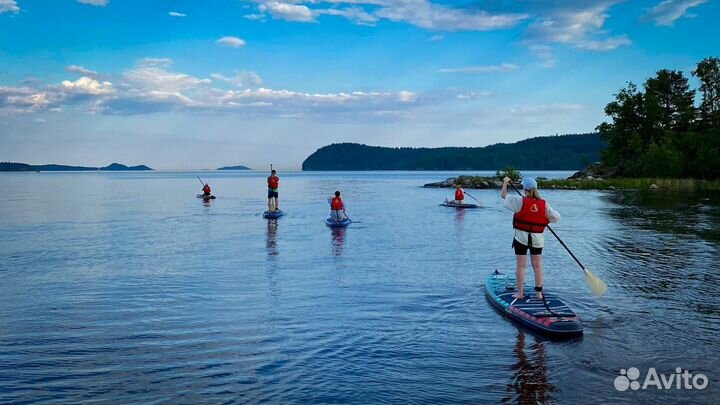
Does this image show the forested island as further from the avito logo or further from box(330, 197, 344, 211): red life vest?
the avito logo

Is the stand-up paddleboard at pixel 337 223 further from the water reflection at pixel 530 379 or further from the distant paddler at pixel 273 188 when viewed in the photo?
the water reflection at pixel 530 379

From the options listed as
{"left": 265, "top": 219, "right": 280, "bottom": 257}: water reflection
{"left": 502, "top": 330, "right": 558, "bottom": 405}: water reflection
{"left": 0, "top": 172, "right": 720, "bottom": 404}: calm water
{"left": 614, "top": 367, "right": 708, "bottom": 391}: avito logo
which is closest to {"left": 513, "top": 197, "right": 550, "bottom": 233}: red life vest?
{"left": 0, "top": 172, "right": 720, "bottom": 404}: calm water

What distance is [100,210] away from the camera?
148ft

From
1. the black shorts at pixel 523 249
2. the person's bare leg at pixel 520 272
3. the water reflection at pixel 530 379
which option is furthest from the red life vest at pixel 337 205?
the water reflection at pixel 530 379

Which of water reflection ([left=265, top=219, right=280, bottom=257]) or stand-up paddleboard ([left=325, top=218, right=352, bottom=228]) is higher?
stand-up paddleboard ([left=325, top=218, right=352, bottom=228])

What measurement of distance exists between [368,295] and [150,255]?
11093mm

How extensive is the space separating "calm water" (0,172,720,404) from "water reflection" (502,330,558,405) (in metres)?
0.04

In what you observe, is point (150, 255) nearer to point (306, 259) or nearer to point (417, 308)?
point (306, 259)

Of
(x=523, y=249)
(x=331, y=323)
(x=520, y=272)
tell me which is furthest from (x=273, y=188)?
(x=523, y=249)

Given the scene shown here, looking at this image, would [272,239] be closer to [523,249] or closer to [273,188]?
[273,188]

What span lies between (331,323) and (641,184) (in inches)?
3052

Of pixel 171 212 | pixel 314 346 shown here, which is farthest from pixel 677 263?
pixel 171 212

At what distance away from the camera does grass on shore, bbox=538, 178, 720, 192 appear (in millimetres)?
70625

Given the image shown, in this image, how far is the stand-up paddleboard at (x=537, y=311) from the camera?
35.6 feet
